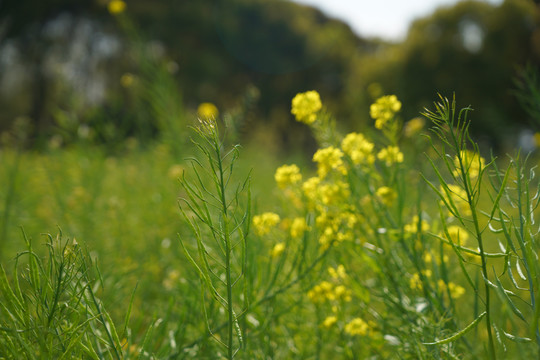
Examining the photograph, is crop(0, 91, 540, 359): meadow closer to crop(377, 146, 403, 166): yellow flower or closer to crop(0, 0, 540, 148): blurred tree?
crop(377, 146, 403, 166): yellow flower

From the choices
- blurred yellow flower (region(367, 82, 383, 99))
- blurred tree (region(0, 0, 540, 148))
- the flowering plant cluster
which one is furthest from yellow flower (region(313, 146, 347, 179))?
blurred tree (region(0, 0, 540, 148))

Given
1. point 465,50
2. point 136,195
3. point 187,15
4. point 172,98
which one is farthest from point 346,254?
point 187,15

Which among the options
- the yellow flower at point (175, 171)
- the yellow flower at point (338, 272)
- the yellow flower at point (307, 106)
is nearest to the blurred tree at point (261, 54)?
the yellow flower at point (175, 171)

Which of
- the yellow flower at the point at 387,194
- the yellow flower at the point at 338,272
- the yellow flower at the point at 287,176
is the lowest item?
the yellow flower at the point at 338,272

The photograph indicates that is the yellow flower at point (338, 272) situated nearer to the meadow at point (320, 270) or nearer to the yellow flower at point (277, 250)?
the meadow at point (320, 270)

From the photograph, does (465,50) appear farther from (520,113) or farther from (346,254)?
(346,254)

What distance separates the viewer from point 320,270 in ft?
2.68

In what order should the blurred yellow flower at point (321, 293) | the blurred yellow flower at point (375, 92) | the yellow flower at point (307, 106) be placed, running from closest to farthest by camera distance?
the blurred yellow flower at point (321, 293) → the yellow flower at point (307, 106) → the blurred yellow flower at point (375, 92)

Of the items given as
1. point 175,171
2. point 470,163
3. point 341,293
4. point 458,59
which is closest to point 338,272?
point 341,293

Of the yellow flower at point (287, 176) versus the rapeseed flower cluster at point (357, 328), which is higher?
the yellow flower at point (287, 176)

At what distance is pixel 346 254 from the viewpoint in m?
0.89

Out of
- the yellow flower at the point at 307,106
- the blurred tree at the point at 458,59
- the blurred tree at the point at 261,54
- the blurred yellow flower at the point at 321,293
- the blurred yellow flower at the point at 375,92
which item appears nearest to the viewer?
the blurred yellow flower at the point at 321,293

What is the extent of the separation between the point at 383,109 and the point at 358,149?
13 centimetres

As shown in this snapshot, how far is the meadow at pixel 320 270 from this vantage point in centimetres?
42
